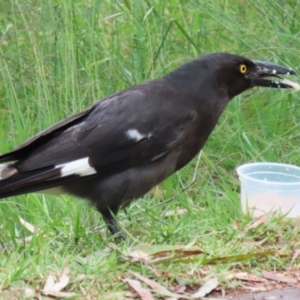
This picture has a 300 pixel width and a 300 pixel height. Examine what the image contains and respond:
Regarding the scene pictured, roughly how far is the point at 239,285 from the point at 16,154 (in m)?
1.21

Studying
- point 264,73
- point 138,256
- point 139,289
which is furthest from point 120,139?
point 139,289

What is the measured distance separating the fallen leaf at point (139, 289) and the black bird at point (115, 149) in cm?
69

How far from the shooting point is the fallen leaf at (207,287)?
3091 millimetres

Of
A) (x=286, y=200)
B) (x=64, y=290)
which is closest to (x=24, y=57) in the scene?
(x=286, y=200)

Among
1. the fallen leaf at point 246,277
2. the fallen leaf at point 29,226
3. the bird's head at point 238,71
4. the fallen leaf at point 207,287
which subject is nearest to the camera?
the fallen leaf at point 207,287

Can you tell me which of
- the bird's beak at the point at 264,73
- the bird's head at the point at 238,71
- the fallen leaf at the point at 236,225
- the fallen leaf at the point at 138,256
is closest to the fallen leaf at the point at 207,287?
the fallen leaf at the point at 138,256

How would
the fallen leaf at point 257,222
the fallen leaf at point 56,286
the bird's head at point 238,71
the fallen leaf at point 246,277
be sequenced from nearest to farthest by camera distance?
the fallen leaf at point 56,286, the fallen leaf at point 246,277, the fallen leaf at point 257,222, the bird's head at point 238,71

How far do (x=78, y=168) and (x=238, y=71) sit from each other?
37.1 inches

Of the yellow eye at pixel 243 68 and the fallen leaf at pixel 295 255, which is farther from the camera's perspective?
the yellow eye at pixel 243 68

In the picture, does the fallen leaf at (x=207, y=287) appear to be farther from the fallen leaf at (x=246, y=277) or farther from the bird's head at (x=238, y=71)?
the bird's head at (x=238, y=71)

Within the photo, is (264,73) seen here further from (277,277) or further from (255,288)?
(255,288)

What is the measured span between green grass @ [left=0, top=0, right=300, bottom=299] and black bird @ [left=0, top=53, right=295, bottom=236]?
0.18 m

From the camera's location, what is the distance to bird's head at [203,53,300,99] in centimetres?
414

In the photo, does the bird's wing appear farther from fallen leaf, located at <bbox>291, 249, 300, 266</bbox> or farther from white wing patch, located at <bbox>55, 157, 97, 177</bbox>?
fallen leaf, located at <bbox>291, 249, 300, 266</bbox>
